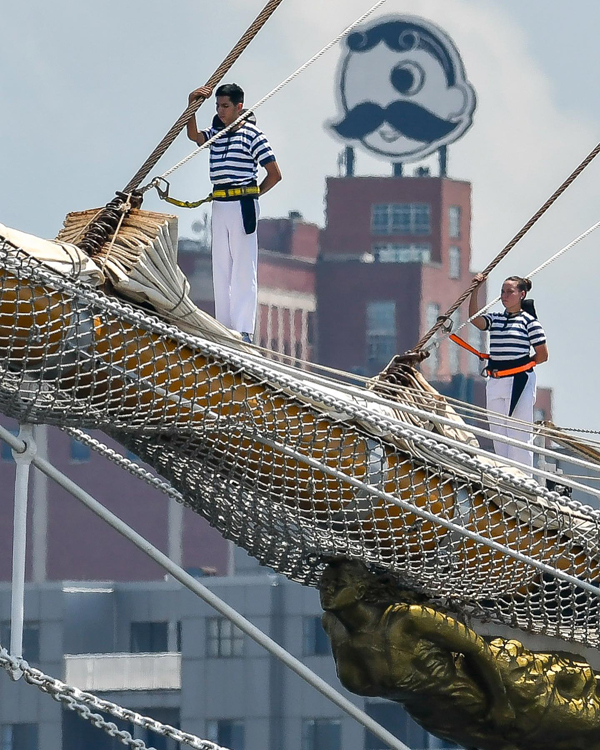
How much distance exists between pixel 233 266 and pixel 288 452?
3.51 feet

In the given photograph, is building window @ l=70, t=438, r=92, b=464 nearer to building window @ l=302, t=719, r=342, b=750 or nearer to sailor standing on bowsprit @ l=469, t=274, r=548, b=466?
building window @ l=302, t=719, r=342, b=750

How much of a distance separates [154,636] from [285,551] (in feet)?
102

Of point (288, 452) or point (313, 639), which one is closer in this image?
point (288, 452)

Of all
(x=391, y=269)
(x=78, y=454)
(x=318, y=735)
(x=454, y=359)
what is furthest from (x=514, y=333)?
(x=391, y=269)

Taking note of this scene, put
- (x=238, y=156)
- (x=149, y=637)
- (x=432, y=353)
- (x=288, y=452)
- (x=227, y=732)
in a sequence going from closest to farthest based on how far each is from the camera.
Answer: (x=288, y=452), (x=238, y=156), (x=227, y=732), (x=149, y=637), (x=432, y=353)

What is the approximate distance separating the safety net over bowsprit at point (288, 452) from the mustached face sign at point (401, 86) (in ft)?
152

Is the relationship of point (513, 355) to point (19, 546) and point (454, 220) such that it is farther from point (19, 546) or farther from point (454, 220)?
point (454, 220)

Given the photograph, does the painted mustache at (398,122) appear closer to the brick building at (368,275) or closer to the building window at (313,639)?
the brick building at (368,275)

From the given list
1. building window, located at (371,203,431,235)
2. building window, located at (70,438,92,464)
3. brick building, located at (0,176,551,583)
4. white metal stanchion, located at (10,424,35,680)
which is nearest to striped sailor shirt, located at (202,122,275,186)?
white metal stanchion, located at (10,424,35,680)

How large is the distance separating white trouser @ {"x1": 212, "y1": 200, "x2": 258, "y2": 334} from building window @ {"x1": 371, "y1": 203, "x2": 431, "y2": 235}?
4783 cm

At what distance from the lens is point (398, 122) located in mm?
52250

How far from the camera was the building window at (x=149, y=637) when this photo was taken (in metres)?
36.2

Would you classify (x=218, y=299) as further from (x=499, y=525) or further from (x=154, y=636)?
(x=154, y=636)

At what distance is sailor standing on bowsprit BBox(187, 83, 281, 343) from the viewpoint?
605 cm
